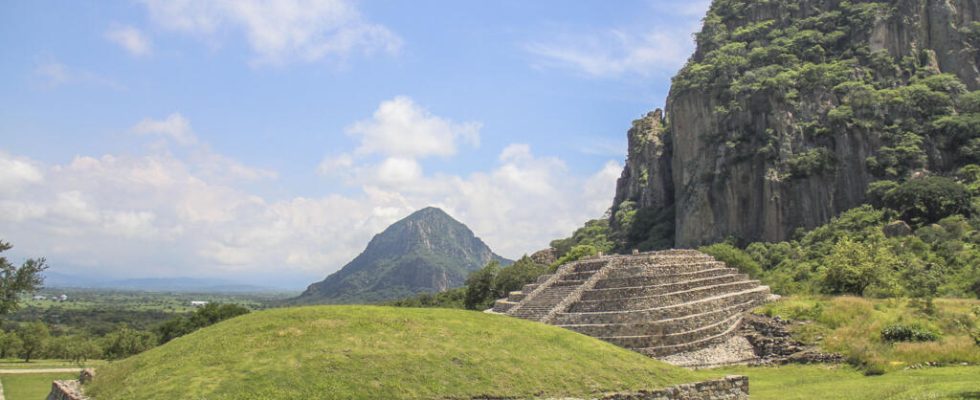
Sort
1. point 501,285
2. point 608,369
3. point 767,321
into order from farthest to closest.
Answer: point 501,285
point 767,321
point 608,369

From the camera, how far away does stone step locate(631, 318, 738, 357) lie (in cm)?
3591

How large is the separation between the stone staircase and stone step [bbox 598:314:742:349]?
52 millimetres

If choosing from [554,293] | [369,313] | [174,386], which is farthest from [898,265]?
[174,386]

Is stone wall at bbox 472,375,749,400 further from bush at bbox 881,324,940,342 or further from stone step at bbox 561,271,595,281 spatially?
stone step at bbox 561,271,595,281

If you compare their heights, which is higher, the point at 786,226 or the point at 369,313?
the point at 786,226

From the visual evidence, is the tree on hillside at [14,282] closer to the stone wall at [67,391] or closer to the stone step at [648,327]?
the stone wall at [67,391]

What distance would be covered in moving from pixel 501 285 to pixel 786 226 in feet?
156

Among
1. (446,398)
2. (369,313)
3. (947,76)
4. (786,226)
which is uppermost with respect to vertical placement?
(947,76)

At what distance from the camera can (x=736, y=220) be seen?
350 feet

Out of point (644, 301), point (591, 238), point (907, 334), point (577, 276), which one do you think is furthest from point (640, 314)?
point (591, 238)

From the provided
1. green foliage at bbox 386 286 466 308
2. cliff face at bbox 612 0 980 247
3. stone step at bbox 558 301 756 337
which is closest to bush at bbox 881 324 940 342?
stone step at bbox 558 301 756 337

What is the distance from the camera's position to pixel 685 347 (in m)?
36.6

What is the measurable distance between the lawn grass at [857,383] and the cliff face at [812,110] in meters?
74.0

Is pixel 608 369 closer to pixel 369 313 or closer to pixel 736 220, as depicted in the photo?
pixel 369 313
